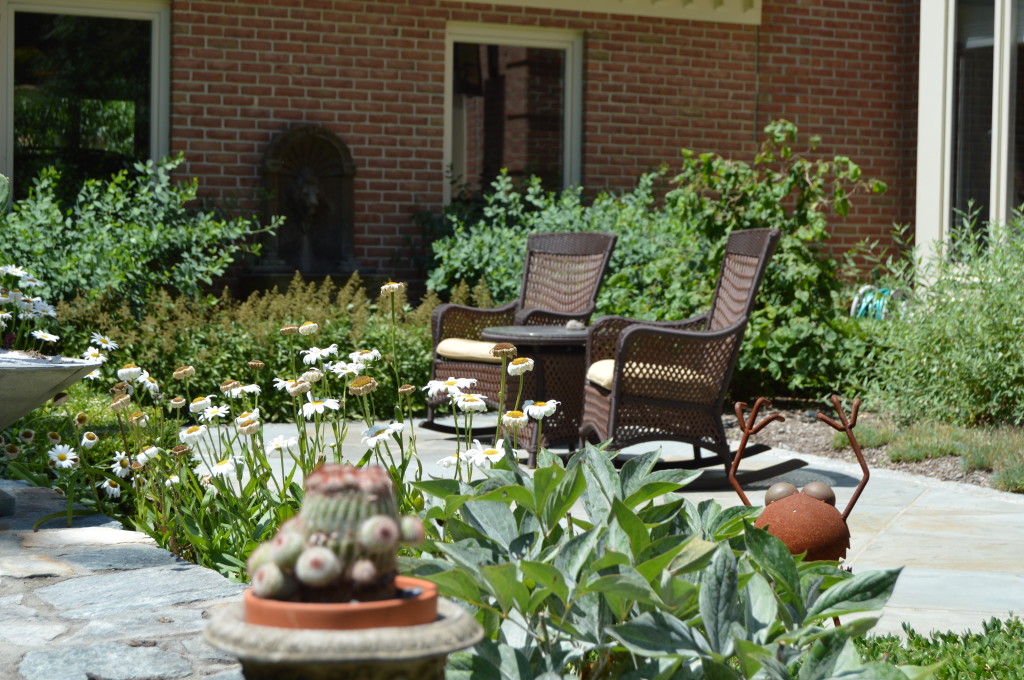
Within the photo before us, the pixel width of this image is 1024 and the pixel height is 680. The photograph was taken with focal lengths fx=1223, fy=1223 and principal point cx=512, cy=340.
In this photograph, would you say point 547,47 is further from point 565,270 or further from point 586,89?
point 565,270

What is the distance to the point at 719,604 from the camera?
1.61 metres

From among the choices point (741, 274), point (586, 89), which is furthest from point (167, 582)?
point (586, 89)

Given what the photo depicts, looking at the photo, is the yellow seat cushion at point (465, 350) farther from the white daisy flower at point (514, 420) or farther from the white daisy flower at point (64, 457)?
the white daisy flower at point (514, 420)

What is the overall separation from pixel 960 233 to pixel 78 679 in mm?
6091

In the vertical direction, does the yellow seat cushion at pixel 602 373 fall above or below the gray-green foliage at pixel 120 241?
below

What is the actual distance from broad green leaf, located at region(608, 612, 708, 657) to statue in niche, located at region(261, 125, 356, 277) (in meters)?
7.23

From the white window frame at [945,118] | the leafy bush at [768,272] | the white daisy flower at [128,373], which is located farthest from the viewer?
the white window frame at [945,118]

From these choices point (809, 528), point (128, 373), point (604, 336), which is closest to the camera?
Result: point (809, 528)

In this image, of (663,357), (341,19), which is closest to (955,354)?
(663,357)

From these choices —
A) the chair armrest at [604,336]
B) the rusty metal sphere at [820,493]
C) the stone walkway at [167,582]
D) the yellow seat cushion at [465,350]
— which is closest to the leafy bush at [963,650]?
the stone walkway at [167,582]

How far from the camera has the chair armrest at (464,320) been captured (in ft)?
21.3

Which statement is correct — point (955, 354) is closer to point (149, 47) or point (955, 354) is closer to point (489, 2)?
point (489, 2)

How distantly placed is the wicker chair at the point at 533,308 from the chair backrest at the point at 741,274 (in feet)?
3.43

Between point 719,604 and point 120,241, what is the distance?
629cm
